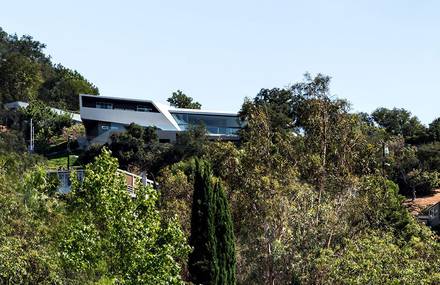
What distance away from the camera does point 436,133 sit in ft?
227

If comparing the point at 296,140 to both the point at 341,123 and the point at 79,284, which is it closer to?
the point at 341,123

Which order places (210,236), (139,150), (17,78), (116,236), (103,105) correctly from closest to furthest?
(116,236), (210,236), (139,150), (103,105), (17,78)

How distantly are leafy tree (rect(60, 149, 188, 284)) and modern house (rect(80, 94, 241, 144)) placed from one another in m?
55.4

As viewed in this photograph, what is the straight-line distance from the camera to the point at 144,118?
7631 centimetres

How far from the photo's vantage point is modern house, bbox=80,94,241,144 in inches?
2940

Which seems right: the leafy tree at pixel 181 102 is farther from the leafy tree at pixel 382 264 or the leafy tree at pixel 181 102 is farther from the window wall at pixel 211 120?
the leafy tree at pixel 382 264

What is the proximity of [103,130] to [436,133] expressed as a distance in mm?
32190

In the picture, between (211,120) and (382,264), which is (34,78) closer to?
(211,120)

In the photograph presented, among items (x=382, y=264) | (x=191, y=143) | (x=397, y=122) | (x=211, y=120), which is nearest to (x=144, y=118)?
(x=211, y=120)

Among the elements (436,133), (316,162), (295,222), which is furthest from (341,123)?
(436,133)

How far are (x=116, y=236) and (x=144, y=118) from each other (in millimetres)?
60256

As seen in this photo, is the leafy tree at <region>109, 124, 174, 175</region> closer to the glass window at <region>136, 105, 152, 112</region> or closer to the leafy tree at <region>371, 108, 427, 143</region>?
the glass window at <region>136, 105, 152, 112</region>

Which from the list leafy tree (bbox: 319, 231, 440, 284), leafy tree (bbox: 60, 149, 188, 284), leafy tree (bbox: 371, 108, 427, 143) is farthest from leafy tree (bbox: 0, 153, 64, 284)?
leafy tree (bbox: 371, 108, 427, 143)

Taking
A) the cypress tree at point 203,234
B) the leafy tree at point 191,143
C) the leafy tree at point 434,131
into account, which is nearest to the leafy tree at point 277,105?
the leafy tree at point 191,143
